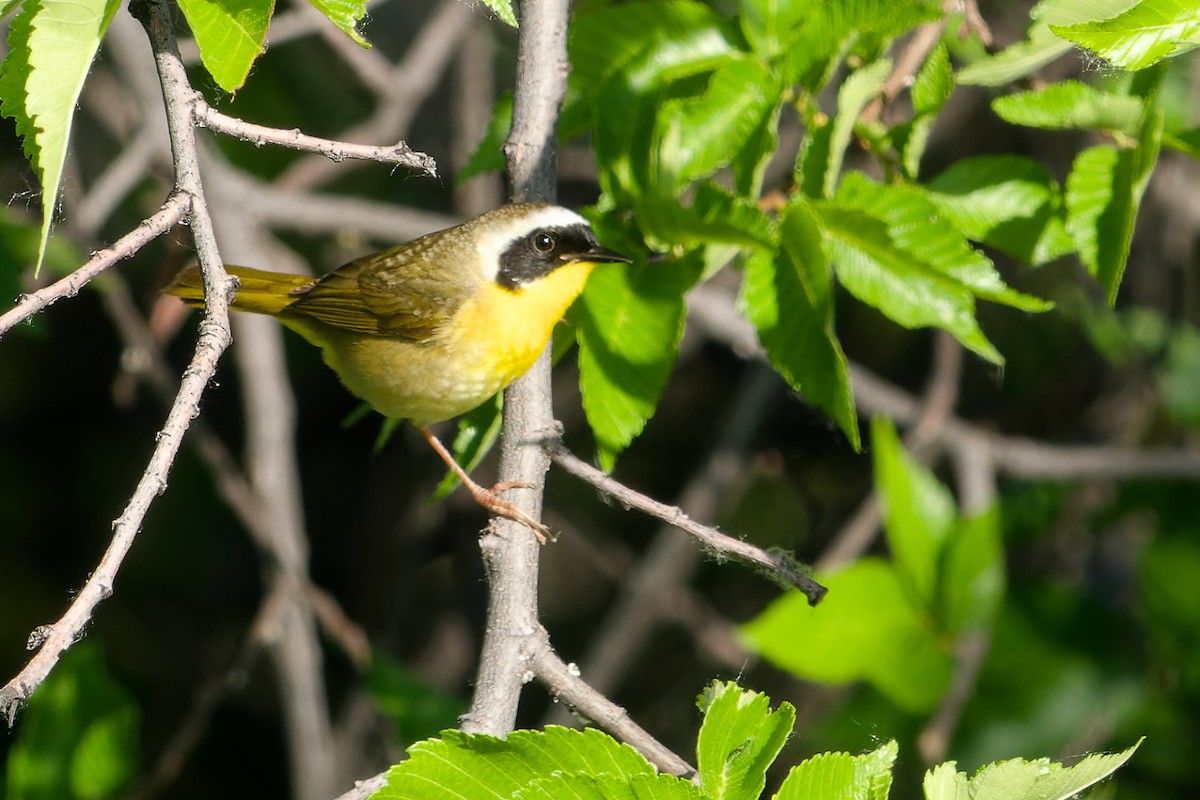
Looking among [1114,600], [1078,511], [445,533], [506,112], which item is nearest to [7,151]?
[445,533]

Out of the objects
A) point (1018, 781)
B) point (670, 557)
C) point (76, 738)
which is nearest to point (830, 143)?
point (1018, 781)

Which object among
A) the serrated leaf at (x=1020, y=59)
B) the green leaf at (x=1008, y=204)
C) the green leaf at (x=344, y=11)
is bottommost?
the green leaf at (x=344, y=11)

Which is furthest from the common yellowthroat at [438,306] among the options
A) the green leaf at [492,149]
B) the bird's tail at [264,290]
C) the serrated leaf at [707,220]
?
the serrated leaf at [707,220]

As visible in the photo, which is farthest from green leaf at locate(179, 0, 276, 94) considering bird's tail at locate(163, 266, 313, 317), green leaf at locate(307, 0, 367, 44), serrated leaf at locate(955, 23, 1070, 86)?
bird's tail at locate(163, 266, 313, 317)

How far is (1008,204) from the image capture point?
99.0 inches

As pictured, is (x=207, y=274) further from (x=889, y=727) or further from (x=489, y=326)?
(x=889, y=727)

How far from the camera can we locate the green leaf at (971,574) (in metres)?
3.46

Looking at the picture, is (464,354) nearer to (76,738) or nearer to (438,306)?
(438,306)

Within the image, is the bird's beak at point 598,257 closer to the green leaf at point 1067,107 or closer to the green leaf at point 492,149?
the green leaf at point 492,149

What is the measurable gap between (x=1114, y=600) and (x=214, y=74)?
435 centimetres

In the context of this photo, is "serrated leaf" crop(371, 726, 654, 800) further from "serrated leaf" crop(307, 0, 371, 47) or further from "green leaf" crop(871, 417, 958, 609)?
"green leaf" crop(871, 417, 958, 609)

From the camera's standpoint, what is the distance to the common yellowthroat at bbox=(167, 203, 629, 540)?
304 cm

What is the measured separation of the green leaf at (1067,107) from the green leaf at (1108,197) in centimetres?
6

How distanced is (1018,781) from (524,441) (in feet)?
3.83
